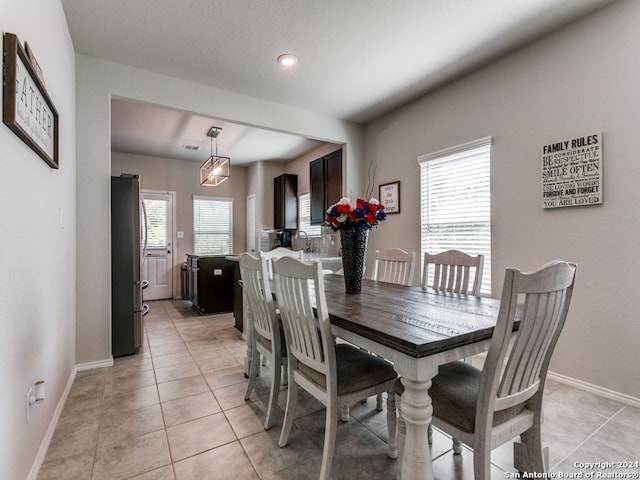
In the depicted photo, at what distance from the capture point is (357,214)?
199 cm

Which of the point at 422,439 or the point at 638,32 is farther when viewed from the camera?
the point at 638,32

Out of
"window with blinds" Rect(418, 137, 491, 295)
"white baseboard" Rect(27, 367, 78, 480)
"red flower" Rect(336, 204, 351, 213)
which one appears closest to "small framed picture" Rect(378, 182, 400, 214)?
"window with blinds" Rect(418, 137, 491, 295)

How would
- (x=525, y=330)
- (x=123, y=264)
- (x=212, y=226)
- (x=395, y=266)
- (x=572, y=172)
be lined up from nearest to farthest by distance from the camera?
(x=525, y=330), (x=572, y=172), (x=395, y=266), (x=123, y=264), (x=212, y=226)

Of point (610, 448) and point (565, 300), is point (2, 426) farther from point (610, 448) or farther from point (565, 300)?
point (610, 448)

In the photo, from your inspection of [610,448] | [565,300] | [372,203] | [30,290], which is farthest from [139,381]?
[610,448]

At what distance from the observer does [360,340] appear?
1374mm

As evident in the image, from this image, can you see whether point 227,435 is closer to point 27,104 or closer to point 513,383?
point 513,383

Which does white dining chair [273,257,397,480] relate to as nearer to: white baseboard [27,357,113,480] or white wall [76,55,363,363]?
white baseboard [27,357,113,480]

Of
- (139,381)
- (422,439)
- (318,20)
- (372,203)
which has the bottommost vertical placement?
(139,381)

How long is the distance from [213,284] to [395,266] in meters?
3.02

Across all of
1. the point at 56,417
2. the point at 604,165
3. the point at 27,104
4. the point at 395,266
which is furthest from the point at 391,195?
the point at 56,417

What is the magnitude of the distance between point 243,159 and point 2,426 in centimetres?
555

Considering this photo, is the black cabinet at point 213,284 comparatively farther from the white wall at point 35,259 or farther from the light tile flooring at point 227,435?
the white wall at point 35,259

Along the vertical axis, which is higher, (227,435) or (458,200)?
(458,200)
